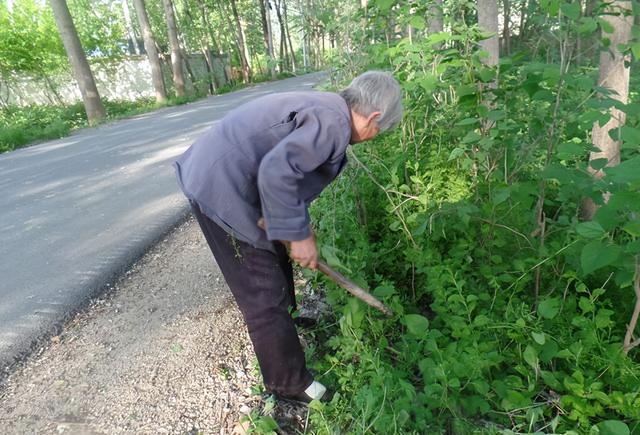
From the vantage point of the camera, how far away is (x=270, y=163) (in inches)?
59.4

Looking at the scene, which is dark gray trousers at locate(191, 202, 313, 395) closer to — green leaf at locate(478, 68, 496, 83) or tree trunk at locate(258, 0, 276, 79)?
green leaf at locate(478, 68, 496, 83)

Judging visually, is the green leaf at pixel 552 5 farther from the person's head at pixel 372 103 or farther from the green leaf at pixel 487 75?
the person's head at pixel 372 103

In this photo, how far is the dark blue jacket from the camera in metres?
1.53

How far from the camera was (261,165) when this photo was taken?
1.53 meters

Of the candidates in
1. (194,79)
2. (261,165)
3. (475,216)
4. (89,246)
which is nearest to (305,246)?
(261,165)

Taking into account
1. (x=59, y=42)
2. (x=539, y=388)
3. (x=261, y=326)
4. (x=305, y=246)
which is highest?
(x=59, y=42)

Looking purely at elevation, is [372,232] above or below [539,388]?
above

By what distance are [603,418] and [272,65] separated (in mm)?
3194

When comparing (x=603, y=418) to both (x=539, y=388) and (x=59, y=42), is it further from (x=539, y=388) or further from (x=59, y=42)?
(x=59, y=42)

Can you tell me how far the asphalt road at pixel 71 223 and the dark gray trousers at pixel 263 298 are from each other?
1.54 meters

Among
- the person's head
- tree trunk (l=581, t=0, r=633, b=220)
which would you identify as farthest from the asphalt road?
tree trunk (l=581, t=0, r=633, b=220)

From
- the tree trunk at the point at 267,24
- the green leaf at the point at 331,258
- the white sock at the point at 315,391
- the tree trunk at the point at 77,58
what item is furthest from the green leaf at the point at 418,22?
the tree trunk at the point at 267,24

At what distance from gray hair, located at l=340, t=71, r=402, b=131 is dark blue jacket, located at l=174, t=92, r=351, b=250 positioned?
2.7 inches

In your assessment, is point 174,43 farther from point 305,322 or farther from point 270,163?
point 270,163
